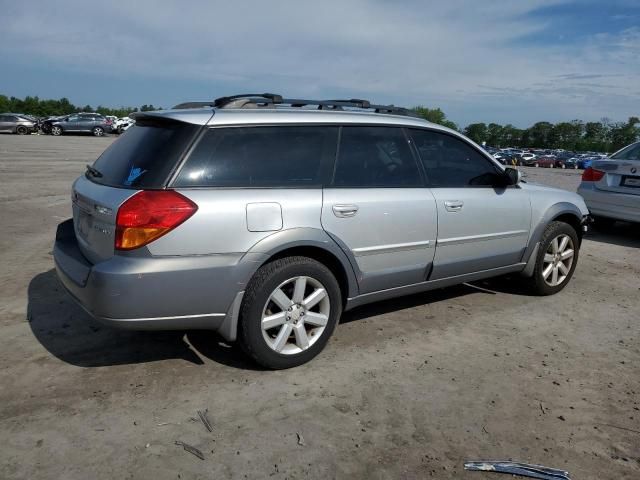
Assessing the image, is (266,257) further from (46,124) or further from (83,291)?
(46,124)

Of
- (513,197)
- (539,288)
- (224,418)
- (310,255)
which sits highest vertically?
(513,197)

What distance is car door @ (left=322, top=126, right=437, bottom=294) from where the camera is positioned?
147 inches

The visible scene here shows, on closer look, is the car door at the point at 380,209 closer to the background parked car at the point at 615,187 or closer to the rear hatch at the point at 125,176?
the rear hatch at the point at 125,176

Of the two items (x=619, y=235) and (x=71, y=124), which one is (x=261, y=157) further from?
(x=71, y=124)

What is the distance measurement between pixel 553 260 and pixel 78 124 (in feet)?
131

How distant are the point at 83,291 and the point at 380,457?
1.92 metres

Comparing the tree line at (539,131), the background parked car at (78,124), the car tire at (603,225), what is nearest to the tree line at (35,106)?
the tree line at (539,131)

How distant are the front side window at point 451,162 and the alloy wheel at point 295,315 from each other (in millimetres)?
1372

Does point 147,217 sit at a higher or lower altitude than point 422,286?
higher

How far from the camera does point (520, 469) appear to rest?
265cm

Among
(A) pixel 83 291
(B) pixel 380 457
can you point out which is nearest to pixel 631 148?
(B) pixel 380 457

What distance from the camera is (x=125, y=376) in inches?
136

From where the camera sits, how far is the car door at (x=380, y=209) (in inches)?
147

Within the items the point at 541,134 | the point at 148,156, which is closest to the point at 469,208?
the point at 148,156
